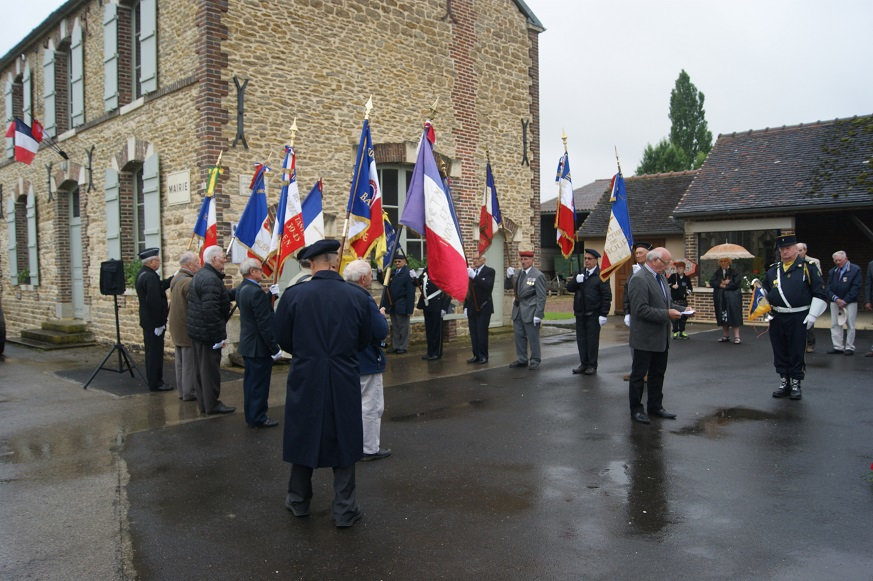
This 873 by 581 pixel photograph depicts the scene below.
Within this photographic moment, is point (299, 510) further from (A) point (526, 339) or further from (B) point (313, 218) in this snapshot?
(A) point (526, 339)

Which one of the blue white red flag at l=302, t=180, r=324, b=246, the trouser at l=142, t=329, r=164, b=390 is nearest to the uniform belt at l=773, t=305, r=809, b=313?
the blue white red flag at l=302, t=180, r=324, b=246

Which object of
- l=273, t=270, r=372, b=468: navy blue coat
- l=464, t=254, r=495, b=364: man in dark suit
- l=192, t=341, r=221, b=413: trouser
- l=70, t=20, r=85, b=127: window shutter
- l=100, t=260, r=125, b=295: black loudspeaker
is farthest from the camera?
l=70, t=20, r=85, b=127: window shutter

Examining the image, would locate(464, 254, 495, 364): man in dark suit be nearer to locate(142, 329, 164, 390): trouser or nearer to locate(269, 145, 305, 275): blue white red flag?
locate(269, 145, 305, 275): blue white red flag

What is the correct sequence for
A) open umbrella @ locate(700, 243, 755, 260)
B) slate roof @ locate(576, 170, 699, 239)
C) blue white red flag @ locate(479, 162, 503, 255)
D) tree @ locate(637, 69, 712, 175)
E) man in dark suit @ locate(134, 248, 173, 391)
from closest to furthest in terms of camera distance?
1. man in dark suit @ locate(134, 248, 173, 391)
2. blue white red flag @ locate(479, 162, 503, 255)
3. open umbrella @ locate(700, 243, 755, 260)
4. slate roof @ locate(576, 170, 699, 239)
5. tree @ locate(637, 69, 712, 175)

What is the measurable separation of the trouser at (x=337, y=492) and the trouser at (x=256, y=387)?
272 cm

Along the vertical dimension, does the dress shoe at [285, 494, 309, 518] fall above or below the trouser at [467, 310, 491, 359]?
below

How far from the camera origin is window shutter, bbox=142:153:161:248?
40.3 ft

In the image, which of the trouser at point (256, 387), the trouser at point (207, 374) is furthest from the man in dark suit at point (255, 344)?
the trouser at point (207, 374)

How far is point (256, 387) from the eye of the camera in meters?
7.40

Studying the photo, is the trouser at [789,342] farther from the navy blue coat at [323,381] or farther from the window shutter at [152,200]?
the window shutter at [152,200]

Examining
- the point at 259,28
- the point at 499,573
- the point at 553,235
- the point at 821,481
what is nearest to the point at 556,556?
the point at 499,573

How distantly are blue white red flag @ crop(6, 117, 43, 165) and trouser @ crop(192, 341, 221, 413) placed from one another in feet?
26.1

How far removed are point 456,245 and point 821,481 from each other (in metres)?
3.59

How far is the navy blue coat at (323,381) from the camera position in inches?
180
